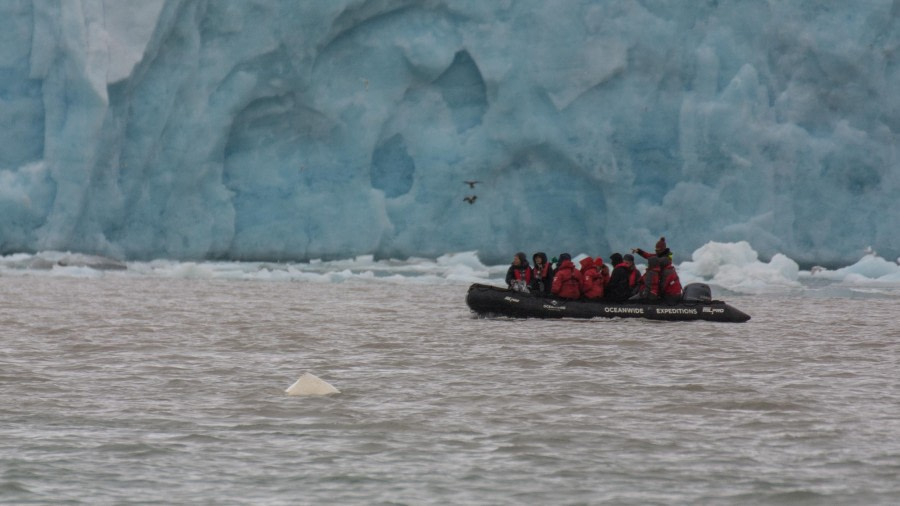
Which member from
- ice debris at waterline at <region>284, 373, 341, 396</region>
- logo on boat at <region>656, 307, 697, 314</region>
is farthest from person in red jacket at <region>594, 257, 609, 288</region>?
ice debris at waterline at <region>284, 373, 341, 396</region>

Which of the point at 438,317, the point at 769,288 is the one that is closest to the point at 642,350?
the point at 438,317

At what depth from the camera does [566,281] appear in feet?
49.3

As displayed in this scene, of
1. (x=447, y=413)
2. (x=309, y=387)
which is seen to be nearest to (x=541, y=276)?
(x=309, y=387)

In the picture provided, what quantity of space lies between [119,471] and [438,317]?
30.3 ft

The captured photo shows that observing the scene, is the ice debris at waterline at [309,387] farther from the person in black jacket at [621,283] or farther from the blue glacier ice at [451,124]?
the blue glacier ice at [451,124]

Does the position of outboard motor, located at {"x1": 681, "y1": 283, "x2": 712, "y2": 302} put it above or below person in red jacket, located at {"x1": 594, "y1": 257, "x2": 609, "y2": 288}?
below

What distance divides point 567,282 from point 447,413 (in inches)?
297

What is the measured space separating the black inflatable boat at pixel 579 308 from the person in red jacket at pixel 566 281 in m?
0.14

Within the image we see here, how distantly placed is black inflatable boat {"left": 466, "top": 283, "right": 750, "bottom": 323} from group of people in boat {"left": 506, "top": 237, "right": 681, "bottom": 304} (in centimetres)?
18

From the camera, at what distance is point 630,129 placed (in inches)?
894

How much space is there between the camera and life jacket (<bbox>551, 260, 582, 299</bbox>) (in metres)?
15.0

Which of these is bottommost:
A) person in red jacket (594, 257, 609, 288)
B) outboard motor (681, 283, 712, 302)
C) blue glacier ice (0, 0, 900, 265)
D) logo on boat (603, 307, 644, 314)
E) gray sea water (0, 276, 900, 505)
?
gray sea water (0, 276, 900, 505)

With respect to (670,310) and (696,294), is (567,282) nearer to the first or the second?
(670,310)

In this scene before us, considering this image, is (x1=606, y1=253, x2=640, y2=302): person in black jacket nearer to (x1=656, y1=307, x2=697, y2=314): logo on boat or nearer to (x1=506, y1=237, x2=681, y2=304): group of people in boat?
(x1=506, y1=237, x2=681, y2=304): group of people in boat
